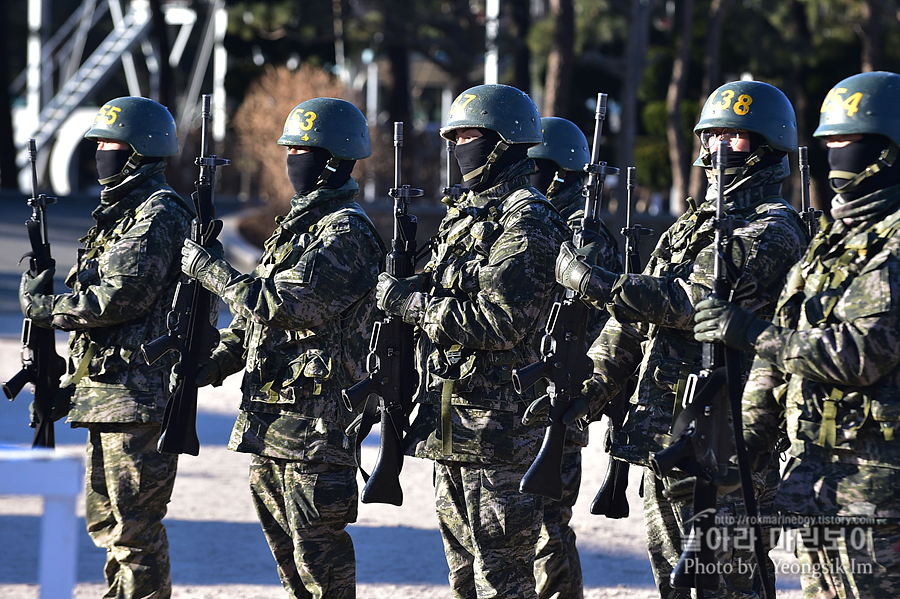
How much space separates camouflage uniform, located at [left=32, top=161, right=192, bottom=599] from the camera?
17.5 feet

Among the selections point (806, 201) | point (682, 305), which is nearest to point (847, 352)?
point (682, 305)

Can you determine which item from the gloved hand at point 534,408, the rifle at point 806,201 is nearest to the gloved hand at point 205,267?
the gloved hand at point 534,408

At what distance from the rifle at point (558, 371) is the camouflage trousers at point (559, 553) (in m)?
0.88

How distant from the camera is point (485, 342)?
4652mm

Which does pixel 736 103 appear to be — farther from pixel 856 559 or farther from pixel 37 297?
pixel 37 297

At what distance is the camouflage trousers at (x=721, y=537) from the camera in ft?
14.4

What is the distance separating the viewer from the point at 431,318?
4676mm

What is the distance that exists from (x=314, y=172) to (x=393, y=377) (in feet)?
3.15

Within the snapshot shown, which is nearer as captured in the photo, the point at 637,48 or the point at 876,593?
the point at 876,593

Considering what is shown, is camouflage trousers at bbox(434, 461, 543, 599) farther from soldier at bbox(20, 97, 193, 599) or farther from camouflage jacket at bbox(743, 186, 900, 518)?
soldier at bbox(20, 97, 193, 599)

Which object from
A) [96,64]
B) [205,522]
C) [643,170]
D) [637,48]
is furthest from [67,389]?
[96,64]

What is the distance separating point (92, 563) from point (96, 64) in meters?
28.9

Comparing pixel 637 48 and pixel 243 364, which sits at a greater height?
pixel 637 48

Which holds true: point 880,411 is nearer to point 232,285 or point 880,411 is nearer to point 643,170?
point 232,285
